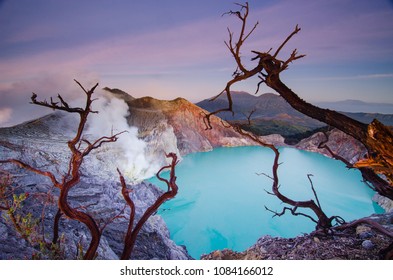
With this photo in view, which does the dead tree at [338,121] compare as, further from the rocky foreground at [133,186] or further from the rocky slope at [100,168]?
the rocky slope at [100,168]

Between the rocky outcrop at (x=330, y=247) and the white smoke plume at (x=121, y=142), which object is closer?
the rocky outcrop at (x=330, y=247)

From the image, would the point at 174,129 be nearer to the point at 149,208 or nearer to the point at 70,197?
the point at 70,197

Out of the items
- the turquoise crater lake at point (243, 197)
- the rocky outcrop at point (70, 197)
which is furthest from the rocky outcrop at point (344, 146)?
the rocky outcrop at point (70, 197)

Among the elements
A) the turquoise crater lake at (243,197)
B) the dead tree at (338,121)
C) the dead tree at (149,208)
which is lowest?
the turquoise crater lake at (243,197)

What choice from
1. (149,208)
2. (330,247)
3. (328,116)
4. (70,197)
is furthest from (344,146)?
→ (70,197)

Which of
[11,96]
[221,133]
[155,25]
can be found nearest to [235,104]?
[155,25]

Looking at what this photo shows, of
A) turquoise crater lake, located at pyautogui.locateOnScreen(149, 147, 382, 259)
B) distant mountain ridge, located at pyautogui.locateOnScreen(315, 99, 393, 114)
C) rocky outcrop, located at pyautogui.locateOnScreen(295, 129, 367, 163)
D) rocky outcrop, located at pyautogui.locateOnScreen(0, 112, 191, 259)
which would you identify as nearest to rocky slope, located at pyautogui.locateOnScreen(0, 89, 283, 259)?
rocky outcrop, located at pyautogui.locateOnScreen(0, 112, 191, 259)

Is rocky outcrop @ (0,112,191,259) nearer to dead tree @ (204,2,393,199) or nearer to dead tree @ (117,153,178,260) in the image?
→ dead tree @ (117,153,178,260)
